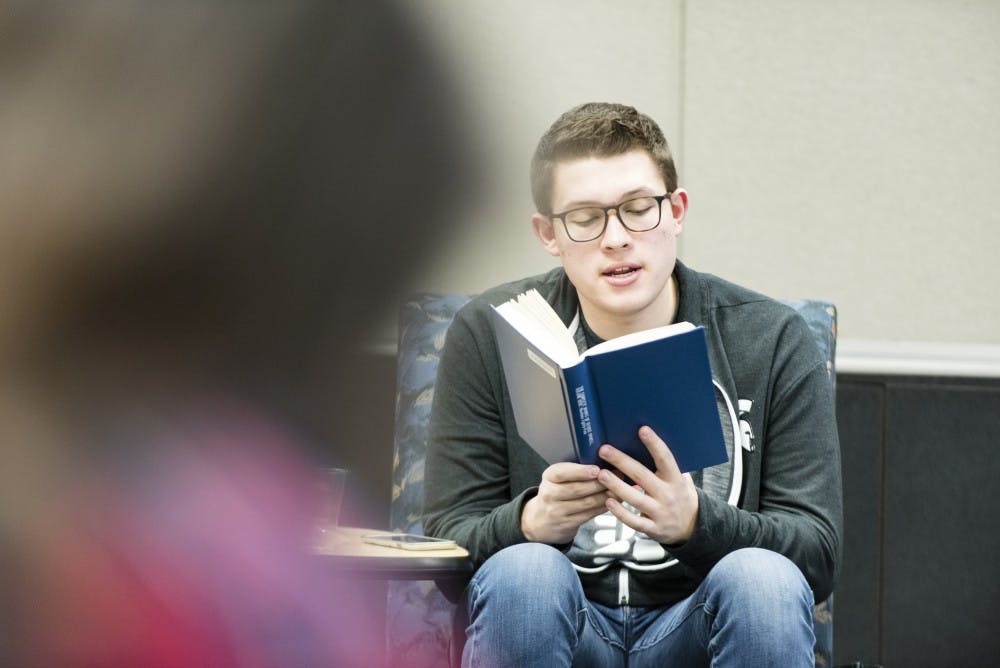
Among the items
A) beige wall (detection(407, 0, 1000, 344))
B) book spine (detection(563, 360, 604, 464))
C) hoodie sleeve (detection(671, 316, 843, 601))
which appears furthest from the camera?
beige wall (detection(407, 0, 1000, 344))

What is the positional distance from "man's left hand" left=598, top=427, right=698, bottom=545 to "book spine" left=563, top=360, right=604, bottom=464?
17mm

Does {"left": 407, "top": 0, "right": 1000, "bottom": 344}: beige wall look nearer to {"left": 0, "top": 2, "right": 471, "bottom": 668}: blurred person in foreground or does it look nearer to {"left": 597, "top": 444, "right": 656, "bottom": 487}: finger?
{"left": 597, "top": 444, "right": 656, "bottom": 487}: finger

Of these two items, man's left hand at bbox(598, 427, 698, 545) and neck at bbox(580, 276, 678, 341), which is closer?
man's left hand at bbox(598, 427, 698, 545)

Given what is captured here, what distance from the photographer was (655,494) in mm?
1362

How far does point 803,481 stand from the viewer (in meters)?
1.63

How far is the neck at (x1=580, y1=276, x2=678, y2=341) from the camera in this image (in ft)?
5.82

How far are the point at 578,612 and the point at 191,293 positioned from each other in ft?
4.02

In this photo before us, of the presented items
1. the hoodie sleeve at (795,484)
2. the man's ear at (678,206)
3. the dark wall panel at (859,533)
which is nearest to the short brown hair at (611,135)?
the man's ear at (678,206)

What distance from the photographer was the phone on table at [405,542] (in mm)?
1347

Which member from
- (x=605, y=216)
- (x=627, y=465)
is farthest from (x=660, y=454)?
(x=605, y=216)

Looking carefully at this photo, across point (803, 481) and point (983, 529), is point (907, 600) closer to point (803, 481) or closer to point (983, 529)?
point (983, 529)

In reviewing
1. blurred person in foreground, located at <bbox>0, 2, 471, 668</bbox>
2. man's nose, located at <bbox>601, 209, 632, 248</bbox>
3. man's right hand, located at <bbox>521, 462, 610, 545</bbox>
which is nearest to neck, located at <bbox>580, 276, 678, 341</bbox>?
man's nose, located at <bbox>601, 209, 632, 248</bbox>

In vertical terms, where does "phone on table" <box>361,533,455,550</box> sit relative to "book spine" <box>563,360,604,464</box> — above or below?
below

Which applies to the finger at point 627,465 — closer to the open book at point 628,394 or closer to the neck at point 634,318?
the open book at point 628,394
